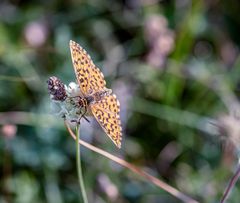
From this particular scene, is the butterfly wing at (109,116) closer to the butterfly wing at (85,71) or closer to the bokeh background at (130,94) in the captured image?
the butterfly wing at (85,71)

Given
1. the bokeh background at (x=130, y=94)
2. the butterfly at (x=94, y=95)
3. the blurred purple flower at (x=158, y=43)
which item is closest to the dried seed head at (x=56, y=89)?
the butterfly at (x=94, y=95)

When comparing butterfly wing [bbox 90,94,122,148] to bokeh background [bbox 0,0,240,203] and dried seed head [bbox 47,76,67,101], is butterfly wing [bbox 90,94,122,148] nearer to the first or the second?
dried seed head [bbox 47,76,67,101]

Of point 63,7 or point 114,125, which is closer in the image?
point 114,125

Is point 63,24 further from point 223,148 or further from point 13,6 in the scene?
point 223,148

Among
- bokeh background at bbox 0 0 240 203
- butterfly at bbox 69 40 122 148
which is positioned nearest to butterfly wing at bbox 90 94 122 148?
butterfly at bbox 69 40 122 148

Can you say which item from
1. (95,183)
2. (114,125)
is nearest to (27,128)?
(95,183)

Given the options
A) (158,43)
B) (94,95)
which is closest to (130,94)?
(158,43)
